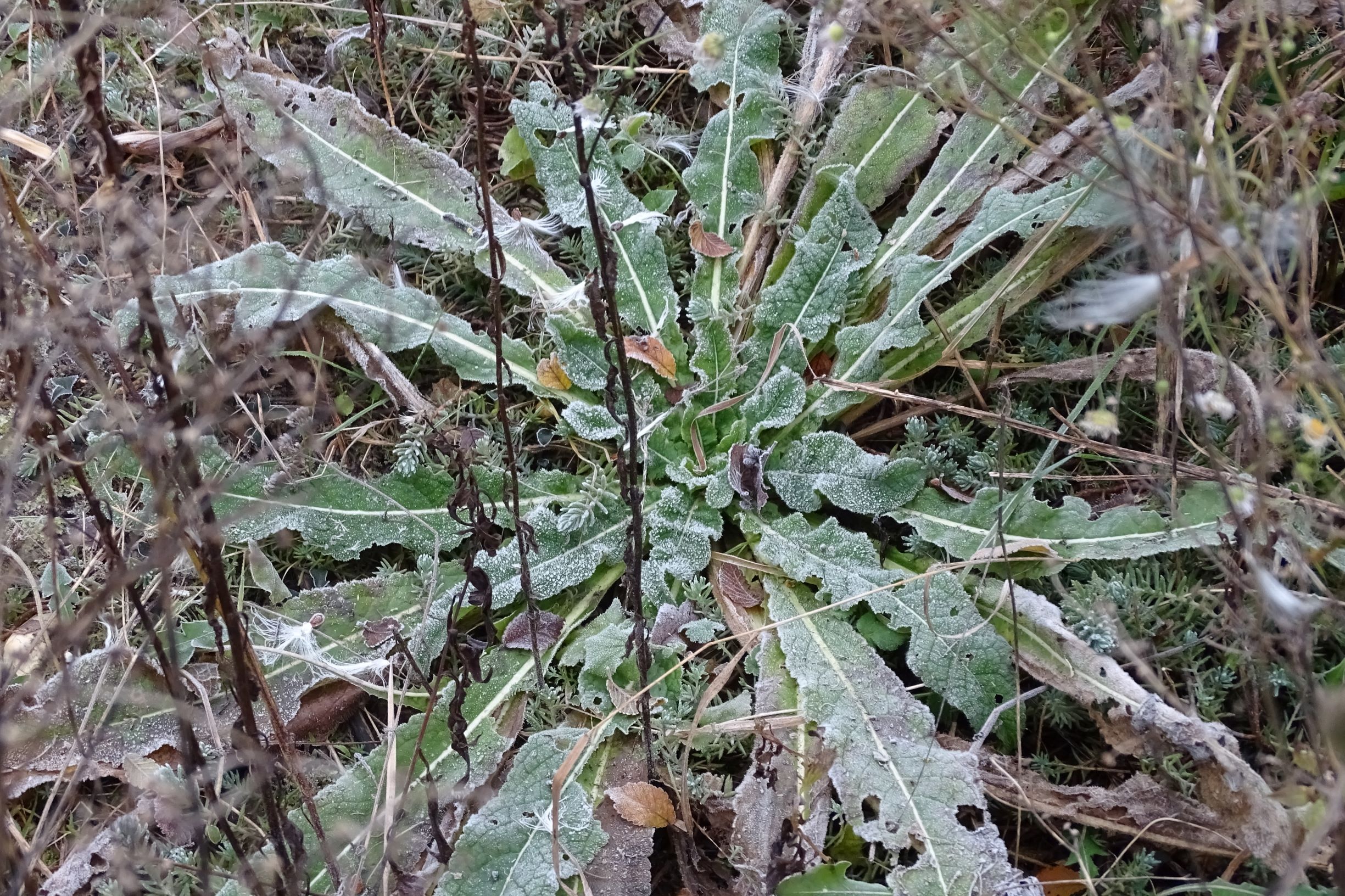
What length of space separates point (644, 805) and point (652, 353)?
1044mm

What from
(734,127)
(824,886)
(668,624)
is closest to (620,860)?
(824,886)

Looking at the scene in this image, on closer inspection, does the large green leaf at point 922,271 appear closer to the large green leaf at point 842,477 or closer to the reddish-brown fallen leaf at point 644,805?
the large green leaf at point 842,477

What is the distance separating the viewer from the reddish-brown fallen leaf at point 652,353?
7.27 feet

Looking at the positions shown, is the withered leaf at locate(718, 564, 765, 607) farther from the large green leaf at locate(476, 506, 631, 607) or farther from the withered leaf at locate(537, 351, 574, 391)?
the withered leaf at locate(537, 351, 574, 391)

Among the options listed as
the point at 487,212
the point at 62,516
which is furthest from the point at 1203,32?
the point at 62,516

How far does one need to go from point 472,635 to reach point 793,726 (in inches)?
30.4

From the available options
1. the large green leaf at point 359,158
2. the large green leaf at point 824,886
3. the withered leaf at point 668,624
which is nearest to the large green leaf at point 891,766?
the large green leaf at point 824,886

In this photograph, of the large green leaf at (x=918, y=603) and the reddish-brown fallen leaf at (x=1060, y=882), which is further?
the large green leaf at (x=918, y=603)

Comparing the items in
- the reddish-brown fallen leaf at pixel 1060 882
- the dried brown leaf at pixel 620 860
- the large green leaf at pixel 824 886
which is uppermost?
the reddish-brown fallen leaf at pixel 1060 882

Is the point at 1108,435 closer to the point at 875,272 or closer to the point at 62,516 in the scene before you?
the point at 875,272

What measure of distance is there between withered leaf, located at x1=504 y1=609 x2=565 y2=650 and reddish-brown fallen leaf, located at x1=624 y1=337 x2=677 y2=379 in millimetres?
663

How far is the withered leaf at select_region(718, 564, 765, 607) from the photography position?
2.10m

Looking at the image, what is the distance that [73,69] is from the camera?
2777mm

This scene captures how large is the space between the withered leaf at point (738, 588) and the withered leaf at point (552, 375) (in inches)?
24.0
